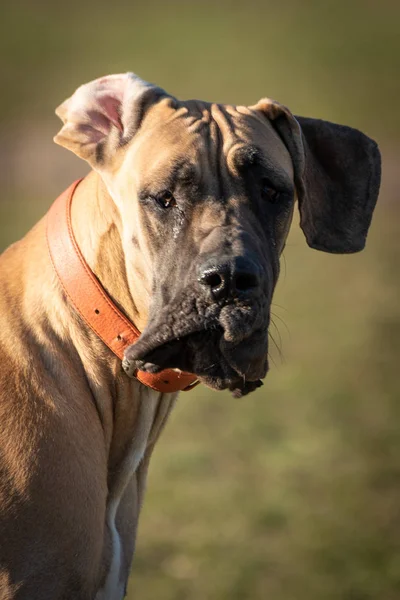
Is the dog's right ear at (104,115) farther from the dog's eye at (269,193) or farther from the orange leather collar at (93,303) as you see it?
the dog's eye at (269,193)

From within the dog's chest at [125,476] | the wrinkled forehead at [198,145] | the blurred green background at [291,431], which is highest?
the wrinkled forehead at [198,145]

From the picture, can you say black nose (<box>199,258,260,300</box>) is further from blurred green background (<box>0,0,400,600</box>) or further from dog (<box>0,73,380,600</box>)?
blurred green background (<box>0,0,400,600</box>)

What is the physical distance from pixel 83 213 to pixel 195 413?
18.3ft

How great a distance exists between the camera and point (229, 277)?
3.05 metres

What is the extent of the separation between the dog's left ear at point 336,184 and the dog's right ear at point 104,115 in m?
0.46

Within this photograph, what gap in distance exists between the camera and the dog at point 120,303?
3100mm

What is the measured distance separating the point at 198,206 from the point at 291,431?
5.41 metres

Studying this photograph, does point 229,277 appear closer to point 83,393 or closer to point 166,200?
point 166,200

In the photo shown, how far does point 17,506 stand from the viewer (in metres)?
3.07

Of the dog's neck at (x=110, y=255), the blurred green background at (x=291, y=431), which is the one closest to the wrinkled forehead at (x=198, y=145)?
the dog's neck at (x=110, y=255)

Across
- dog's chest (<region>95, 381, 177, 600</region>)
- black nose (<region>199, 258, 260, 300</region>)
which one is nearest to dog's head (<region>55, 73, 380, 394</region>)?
black nose (<region>199, 258, 260, 300</region>)

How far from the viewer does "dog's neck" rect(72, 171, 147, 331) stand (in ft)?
11.1

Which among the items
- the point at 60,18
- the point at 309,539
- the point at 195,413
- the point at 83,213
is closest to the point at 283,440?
the point at 195,413

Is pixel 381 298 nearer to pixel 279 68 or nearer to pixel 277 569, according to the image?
pixel 277 569
